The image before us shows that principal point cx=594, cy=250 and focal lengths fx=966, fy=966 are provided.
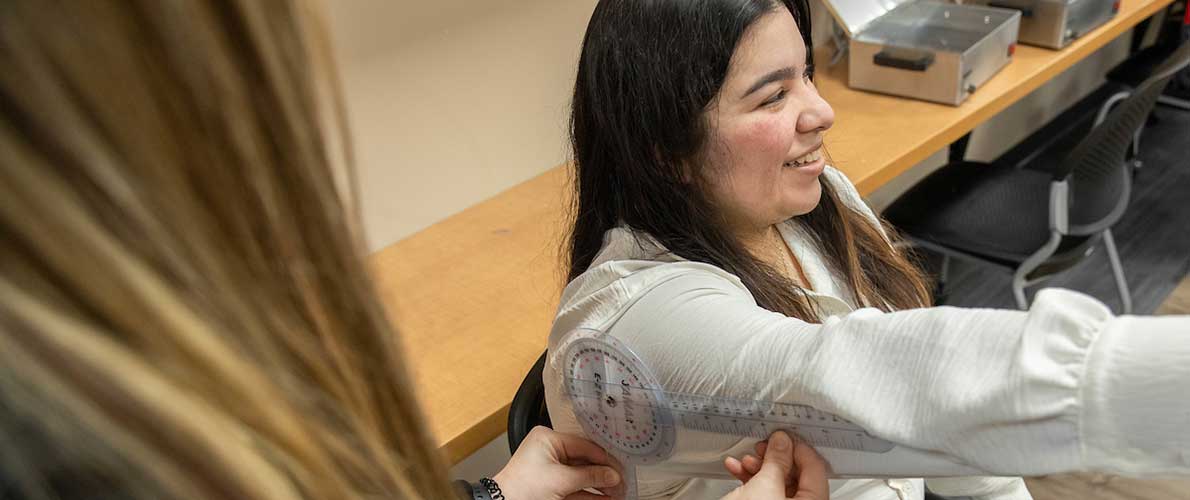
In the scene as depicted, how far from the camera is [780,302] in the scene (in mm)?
1138

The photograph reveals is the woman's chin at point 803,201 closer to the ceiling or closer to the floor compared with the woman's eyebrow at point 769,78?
closer to the floor

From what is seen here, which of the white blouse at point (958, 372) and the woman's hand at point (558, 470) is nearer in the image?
the white blouse at point (958, 372)

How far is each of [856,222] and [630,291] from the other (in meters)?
0.54

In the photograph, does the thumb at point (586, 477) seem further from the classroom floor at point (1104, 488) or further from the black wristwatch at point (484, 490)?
the classroom floor at point (1104, 488)

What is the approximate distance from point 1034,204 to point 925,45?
0.44m

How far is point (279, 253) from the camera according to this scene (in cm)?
32

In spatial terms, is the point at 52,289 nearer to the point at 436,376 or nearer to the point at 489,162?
the point at 436,376

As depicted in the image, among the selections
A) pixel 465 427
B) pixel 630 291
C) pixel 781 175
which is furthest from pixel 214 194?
pixel 465 427

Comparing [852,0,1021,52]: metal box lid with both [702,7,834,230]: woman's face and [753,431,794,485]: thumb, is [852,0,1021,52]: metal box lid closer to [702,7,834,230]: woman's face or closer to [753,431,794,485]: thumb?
[702,7,834,230]: woman's face

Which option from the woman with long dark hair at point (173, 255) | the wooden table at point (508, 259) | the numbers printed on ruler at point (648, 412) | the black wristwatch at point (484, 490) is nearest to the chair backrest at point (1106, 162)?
the wooden table at point (508, 259)

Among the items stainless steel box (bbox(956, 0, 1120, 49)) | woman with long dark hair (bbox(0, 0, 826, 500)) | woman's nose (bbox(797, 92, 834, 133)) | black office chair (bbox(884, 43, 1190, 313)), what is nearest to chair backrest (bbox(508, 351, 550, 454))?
woman's nose (bbox(797, 92, 834, 133))

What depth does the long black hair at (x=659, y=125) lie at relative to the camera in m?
1.08

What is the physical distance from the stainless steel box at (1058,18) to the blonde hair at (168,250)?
7.76 feet

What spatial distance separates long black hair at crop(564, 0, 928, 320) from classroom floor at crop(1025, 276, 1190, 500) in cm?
137
